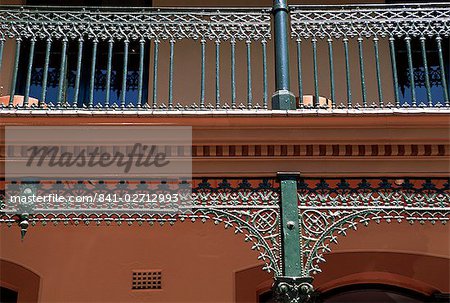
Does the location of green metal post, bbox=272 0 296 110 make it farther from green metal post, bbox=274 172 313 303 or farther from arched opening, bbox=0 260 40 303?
arched opening, bbox=0 260 40 303

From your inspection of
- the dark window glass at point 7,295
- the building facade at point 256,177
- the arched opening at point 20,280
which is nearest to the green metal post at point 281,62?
the building facade at point 256,177

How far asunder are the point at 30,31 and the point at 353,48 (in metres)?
4.14

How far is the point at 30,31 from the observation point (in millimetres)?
5684

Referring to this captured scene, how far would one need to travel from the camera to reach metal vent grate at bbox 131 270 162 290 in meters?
6.78

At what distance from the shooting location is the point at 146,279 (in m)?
6.80

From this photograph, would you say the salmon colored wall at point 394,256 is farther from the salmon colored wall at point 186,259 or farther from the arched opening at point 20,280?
the arched opening at point 20,280

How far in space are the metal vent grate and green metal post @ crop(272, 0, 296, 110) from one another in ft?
8.49

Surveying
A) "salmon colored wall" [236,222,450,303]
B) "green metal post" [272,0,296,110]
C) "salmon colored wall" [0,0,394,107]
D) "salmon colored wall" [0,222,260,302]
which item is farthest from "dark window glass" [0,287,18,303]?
"green metal post" [272,0,296,110]

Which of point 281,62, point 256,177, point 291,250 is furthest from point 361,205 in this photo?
point 281,62

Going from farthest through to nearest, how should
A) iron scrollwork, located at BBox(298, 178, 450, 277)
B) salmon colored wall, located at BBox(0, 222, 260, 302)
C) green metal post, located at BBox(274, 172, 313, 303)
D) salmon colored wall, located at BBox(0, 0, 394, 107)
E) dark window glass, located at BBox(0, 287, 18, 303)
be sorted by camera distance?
salmon colored wall, located at BBox(0, 0, 394, 107)
dark window glass, located at BBox(0, 287, 18, 303)
salmon colored wall, located at BBox(0, 222, 260, 302)
iron scrollwork, located at BBox(298, 178, 450, 277)
green metal post, located at BBox(274, 172, 313, 303)

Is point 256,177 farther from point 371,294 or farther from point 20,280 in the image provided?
point 20,280

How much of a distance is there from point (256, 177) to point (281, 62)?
1.03 m

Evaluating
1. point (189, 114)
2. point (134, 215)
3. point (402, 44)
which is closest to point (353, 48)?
point (402, 44)

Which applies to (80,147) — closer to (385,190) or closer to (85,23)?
(85,23)
